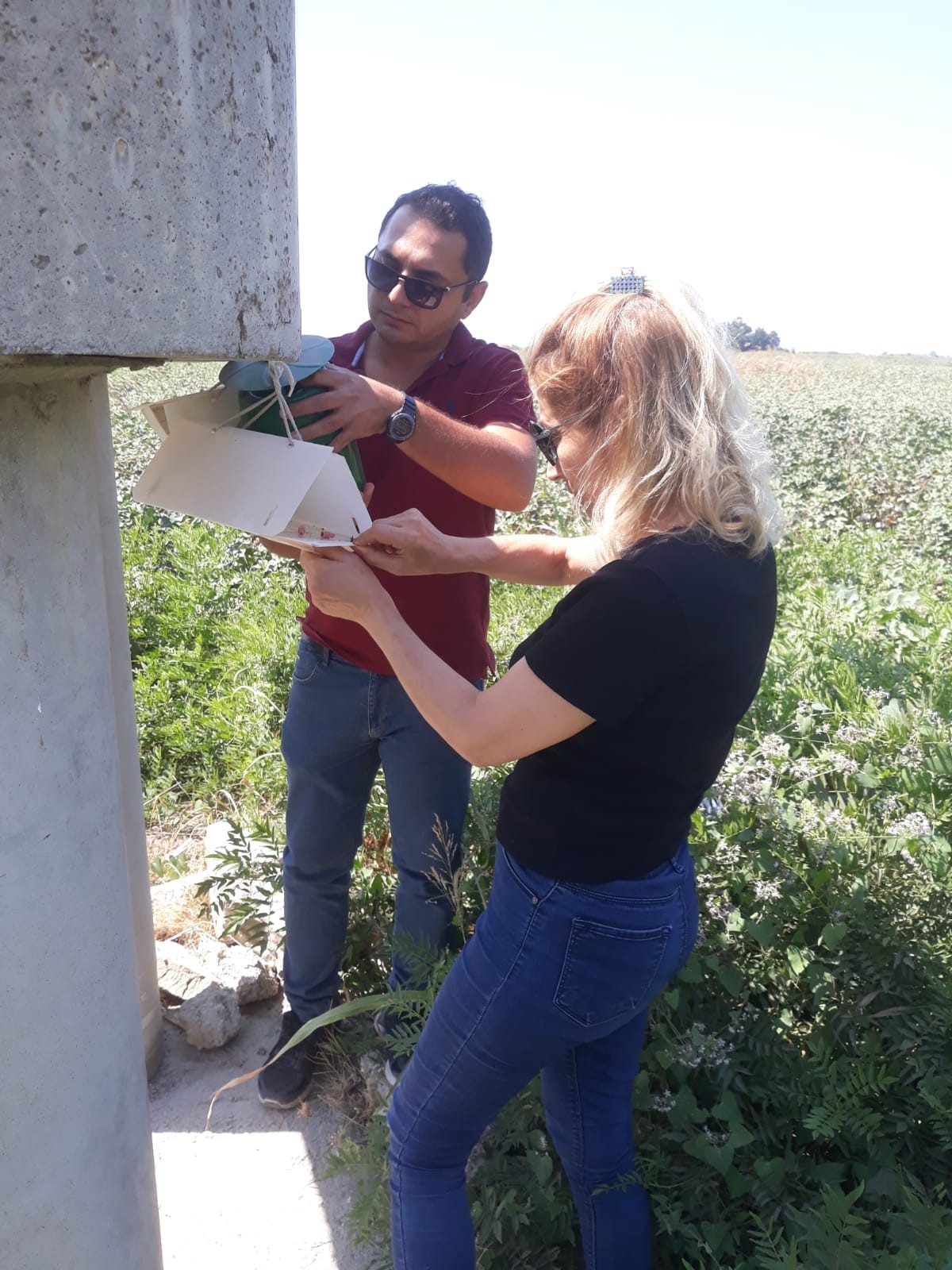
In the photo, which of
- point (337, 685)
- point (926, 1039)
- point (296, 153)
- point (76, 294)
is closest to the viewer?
point (76, 294)

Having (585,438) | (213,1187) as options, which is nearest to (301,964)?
(213,1187)

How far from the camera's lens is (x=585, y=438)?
1671 millimetres

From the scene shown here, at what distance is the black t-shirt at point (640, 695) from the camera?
4.78 feet

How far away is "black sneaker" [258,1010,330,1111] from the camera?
8.83 feet

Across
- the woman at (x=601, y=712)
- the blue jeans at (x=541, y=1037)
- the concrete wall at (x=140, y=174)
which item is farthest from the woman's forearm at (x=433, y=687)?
the concrete wall at (x=140, y=174)

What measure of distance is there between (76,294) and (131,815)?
172cm

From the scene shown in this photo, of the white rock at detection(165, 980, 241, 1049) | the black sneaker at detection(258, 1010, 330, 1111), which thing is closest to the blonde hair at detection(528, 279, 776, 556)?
the black sneaker at detection(258, 1010, 330, 1111)

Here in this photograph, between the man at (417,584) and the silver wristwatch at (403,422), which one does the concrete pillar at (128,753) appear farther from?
the silver wristwatch at (403,422)

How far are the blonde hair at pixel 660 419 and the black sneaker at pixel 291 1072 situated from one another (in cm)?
178

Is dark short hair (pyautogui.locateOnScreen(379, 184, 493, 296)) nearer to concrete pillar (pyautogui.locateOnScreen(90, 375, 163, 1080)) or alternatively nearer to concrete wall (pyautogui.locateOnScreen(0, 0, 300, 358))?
concrete pillar (pyautogui.locateOnScreen(90, 375, 163, 1080))

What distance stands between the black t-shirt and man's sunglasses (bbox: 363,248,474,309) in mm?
1069

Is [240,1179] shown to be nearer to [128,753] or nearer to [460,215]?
[128,753]

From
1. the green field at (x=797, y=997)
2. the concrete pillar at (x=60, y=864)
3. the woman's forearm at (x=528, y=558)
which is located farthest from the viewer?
the woman's forearm at (x=528, y=558)

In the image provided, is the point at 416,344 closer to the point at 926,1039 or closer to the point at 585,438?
the point at 585,438
